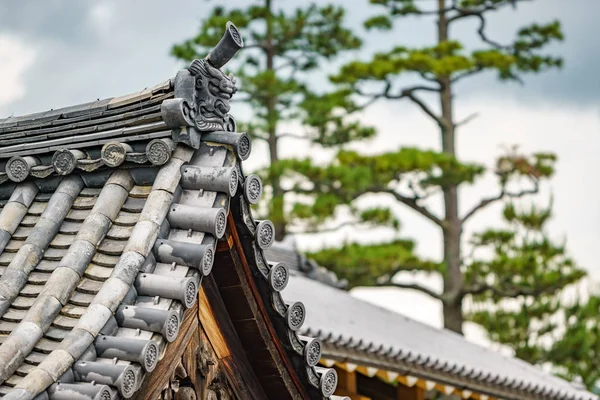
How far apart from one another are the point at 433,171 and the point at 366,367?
9.90 m

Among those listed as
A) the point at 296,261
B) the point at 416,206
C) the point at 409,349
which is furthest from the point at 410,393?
the point at 416,206

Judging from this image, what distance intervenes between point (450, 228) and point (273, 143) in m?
4.02

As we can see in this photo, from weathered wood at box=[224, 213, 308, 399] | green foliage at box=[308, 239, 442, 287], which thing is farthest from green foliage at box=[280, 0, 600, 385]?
weathered wood at box=[224, 213, 308, 399]

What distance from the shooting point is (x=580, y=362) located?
755 inches

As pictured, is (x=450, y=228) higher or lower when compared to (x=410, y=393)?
higher

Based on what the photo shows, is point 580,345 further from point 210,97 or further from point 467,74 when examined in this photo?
point 210,97

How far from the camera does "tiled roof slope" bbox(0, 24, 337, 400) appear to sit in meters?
3.61

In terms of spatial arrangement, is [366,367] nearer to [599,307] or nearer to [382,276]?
[382,276]

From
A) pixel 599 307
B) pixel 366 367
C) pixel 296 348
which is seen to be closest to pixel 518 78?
pixel 599 307

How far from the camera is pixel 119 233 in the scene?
416cm

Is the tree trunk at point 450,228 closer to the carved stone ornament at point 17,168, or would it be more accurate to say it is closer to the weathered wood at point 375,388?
the weathered wood at point 375,388

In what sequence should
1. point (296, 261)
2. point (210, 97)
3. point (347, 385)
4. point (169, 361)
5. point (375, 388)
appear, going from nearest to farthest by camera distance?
point (169, 361), point (210, 97), point (347, 385), point (375, 388), point (296, 261)

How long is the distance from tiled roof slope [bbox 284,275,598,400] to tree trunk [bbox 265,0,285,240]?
17.2ft

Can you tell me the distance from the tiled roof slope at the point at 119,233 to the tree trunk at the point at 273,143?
13.8 meters
